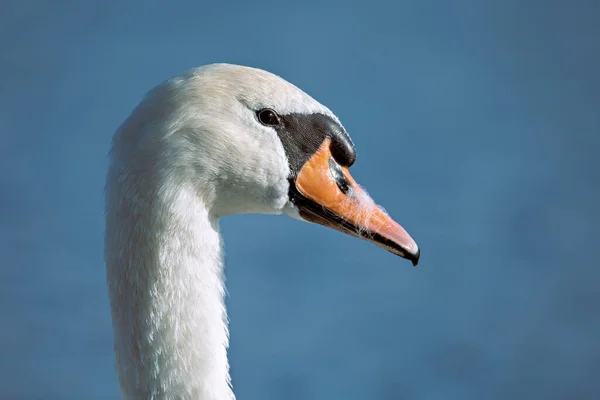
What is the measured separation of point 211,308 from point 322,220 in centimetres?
45

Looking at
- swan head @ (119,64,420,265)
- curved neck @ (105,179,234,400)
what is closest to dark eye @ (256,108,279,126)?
swan head @ (119,64,420,265)

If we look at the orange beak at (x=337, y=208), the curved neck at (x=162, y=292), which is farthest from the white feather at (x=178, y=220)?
the orange beak at (x=337, y=208)

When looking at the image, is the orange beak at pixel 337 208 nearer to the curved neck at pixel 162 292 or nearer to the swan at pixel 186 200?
the swan at pixel 186 200

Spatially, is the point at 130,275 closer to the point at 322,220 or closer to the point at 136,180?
the point at 136,180

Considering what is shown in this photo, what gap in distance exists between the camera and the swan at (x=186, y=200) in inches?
117

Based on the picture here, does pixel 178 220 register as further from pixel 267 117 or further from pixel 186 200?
pixel 267 117

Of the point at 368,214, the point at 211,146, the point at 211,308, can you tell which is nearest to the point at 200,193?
the point at 211,146

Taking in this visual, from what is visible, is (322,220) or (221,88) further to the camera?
(322,220)

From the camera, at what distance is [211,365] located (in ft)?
9.99

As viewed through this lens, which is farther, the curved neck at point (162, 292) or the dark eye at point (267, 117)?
the dark eye at point (267, 117)

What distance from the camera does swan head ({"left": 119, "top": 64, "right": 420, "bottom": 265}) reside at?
2998 millimetres

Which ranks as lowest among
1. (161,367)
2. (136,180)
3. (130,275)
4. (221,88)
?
(161,367)

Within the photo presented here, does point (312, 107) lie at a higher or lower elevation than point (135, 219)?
higher

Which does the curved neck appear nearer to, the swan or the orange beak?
the swan
